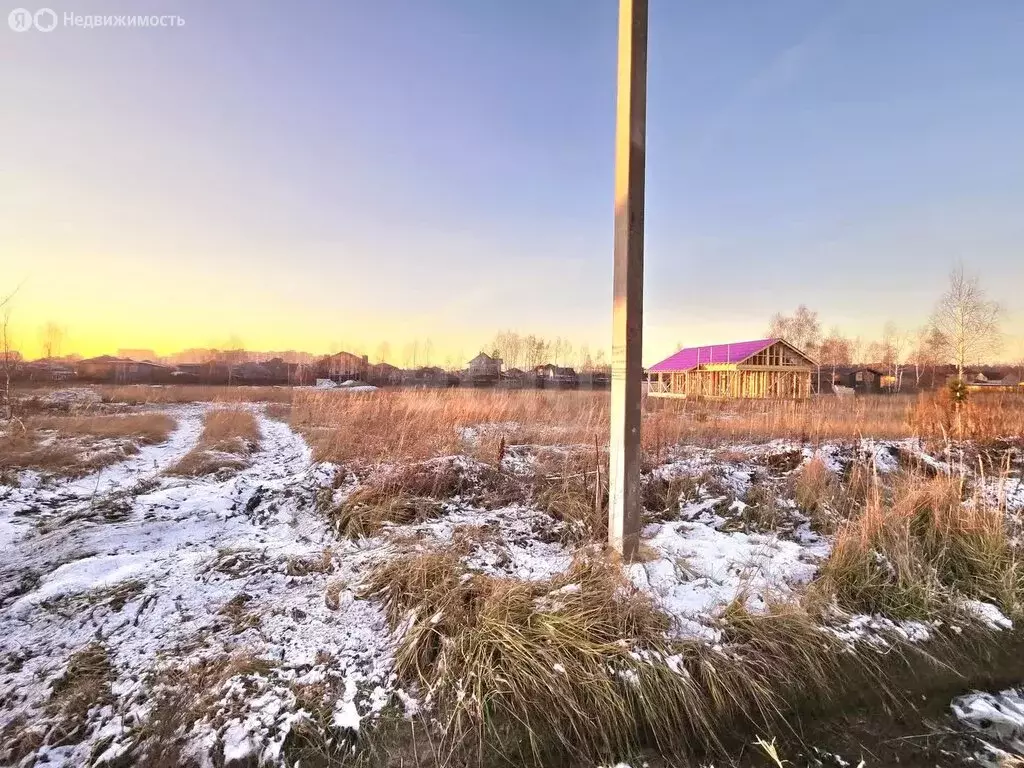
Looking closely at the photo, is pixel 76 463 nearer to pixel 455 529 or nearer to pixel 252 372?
pixel 455 529

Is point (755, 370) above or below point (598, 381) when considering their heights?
above

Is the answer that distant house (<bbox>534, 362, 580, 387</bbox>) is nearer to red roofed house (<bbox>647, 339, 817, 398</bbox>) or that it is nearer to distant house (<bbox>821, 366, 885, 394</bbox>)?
red roofed house (<bbox>647, 339, 817, 398</bbox>)

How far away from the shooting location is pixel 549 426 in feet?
26.1

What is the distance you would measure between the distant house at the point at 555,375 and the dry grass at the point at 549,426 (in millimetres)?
17374

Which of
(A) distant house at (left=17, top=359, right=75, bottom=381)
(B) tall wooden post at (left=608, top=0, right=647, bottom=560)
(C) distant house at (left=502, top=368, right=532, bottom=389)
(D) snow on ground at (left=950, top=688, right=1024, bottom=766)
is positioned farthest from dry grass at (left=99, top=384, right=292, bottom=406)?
(D) snow on ground at (left=950, top=688, right=1024, bottom=766)

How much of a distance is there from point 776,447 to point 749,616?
489cm

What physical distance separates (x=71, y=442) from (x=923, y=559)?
37.4 ft

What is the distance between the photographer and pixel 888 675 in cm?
242

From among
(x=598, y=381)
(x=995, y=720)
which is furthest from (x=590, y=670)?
(x=598, y=381)

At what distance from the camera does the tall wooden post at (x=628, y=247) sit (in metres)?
2.91

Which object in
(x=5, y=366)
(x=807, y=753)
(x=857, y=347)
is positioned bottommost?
(x=807, y=753)

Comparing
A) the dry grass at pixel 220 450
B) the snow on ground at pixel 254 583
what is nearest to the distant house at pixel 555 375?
the dry grass at pixel 220 450

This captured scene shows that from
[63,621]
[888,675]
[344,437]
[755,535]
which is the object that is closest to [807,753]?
[888,675]

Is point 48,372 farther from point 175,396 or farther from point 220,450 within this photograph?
point 220,450
